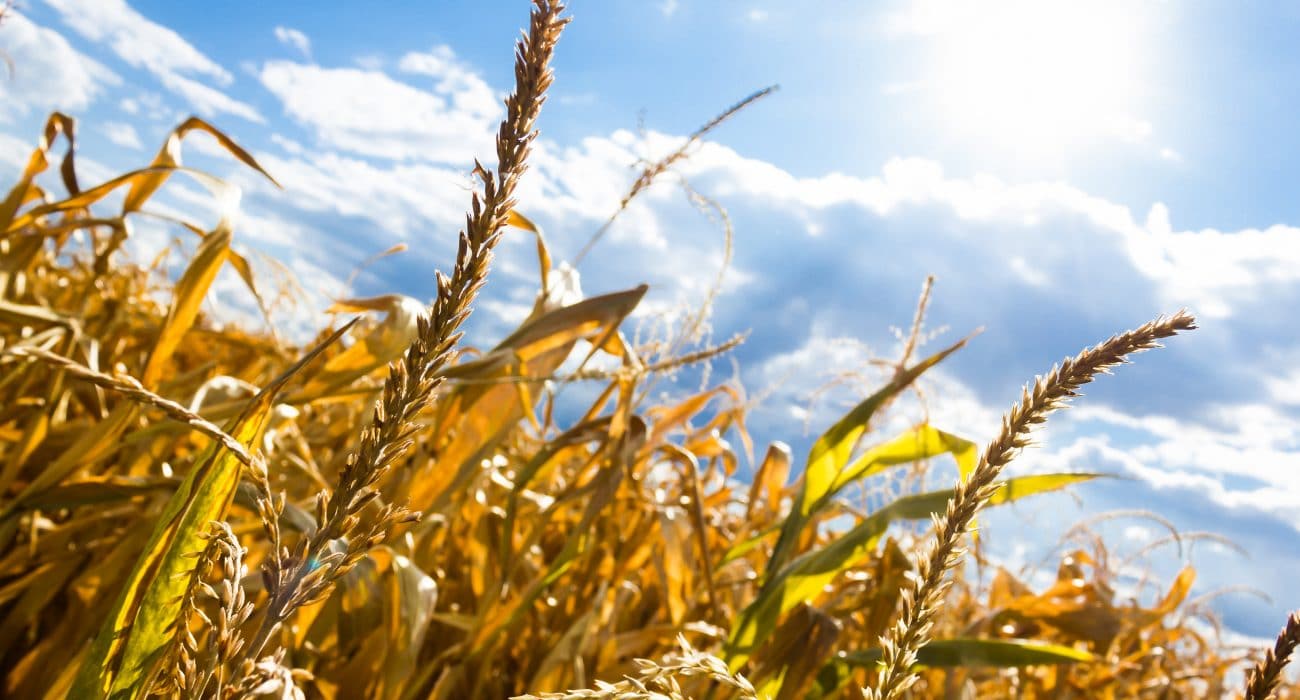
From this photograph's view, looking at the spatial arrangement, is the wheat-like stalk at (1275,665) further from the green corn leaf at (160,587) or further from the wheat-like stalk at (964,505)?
the green corn leaf at (160,587)

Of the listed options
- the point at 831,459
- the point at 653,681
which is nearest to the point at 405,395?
the point at 653,681

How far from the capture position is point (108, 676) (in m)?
0.60

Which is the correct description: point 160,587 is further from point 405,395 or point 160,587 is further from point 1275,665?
point 1275,665

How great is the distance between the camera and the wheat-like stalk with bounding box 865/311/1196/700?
16.3 inches

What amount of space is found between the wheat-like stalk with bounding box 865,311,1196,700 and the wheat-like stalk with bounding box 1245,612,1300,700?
0.61ft

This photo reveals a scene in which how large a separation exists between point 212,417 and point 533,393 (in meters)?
0.47

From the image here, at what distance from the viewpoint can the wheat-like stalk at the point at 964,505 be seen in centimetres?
42

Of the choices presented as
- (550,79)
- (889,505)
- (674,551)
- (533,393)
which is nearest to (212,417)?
(533,393)

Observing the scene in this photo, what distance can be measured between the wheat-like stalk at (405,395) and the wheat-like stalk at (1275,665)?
444mm

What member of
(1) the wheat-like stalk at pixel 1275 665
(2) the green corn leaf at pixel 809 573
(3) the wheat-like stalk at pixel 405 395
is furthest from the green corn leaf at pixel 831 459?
(3) the wheat-like stalk at pixel 405 395

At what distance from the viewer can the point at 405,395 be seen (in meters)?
0.36

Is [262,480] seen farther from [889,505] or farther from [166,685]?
[889,505]

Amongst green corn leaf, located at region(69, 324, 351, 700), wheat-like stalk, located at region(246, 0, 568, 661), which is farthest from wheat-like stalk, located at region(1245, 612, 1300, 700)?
green corn leaf, located at region(69, 324, 351, 700)

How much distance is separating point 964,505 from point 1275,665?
0.72ft
